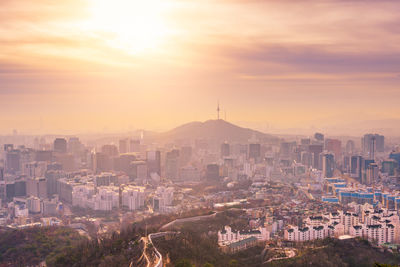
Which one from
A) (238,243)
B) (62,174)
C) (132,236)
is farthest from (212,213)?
(62,174)

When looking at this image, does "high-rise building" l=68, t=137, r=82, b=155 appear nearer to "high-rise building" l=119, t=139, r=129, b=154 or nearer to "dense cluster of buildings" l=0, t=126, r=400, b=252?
"dense cluster of buildings" l=0, t=126, r=400, b=252

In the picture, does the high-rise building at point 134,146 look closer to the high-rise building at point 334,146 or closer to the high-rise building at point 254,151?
the high-rise building at point 254,151

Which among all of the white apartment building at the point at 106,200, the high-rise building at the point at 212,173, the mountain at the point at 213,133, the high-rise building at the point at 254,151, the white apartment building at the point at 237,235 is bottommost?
the white apartment building at the point at 106,200

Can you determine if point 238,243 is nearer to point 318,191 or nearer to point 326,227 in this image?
point 326,227

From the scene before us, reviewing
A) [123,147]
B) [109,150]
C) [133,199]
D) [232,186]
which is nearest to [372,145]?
[232,186]

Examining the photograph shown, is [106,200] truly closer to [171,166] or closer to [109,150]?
[171,166]

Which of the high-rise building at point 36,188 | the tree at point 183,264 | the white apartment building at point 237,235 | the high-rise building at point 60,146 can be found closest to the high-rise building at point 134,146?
the high-rise building at point 60,146

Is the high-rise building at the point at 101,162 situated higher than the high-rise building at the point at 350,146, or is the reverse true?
the high-rise building at the point at 350,146

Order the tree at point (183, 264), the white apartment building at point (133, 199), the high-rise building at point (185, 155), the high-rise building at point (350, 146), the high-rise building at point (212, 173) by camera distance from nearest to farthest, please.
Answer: the tree at point (183, 264) → the white apartment building at point (133, 199) → the high-rise building at point (212, 173) → the high-rise building at point (185, 155) → the high-rise building at point (350, 146)

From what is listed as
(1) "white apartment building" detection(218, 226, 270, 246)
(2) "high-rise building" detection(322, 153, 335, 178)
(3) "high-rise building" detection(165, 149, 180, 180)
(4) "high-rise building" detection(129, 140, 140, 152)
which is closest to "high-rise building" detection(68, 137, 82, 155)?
(4) "high-rise building" detection(129, 140, 140, 152)
